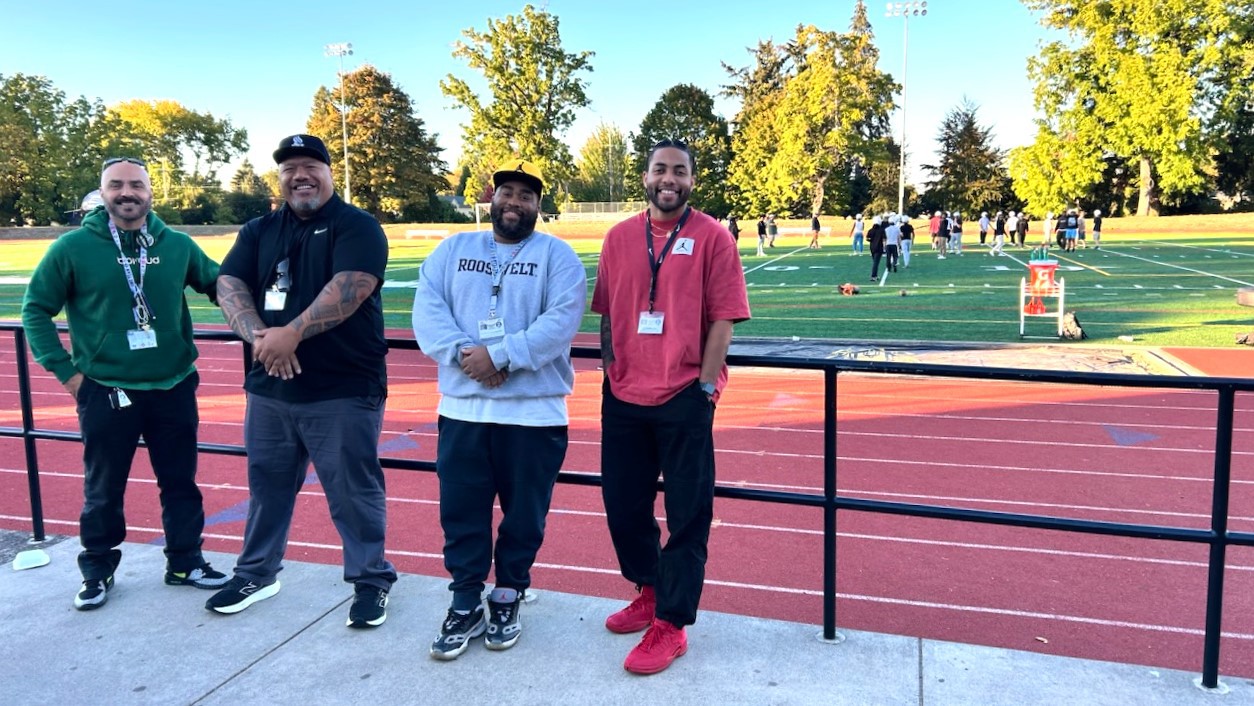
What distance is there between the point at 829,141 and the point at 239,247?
193 ft

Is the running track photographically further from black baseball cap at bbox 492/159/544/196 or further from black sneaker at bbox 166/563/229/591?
black baseball cap at bbox 492/159/544/196

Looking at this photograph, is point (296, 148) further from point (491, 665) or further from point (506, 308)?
point (491, 665)

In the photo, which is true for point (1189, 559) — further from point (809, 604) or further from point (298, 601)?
point (298, 601)

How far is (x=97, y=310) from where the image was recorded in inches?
134

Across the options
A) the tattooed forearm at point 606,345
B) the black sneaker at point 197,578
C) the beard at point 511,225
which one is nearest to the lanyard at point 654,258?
the tattooed forearm at point 606,345

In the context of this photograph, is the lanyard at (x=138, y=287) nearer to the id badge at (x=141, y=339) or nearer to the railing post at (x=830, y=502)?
the id badge at (x=141, y=339)

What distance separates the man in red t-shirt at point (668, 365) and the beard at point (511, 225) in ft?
1.02

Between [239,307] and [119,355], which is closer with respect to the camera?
[239,307]

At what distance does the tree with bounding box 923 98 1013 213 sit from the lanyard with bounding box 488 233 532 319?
68513mm

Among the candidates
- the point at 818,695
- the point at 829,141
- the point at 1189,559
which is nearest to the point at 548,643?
the point at 818,695

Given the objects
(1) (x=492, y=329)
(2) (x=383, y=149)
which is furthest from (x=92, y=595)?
(2) (x=383, y=149)

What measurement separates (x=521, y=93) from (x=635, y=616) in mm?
64960

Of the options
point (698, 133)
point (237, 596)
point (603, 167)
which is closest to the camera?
point (237, 596)

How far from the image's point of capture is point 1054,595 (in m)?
4.59
